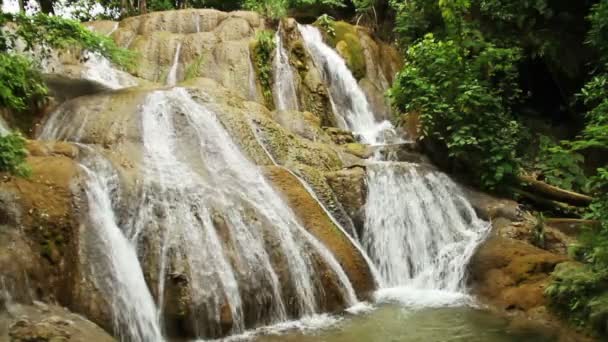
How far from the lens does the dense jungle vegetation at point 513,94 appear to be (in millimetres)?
6625

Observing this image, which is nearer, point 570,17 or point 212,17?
point 570,17

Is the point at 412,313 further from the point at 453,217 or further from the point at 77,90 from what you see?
the point at 77,90

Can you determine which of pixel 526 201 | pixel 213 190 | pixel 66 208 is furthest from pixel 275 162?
pixel 526 201

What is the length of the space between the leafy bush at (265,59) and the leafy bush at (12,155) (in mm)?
8000

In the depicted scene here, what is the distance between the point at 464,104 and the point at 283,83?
5.01m

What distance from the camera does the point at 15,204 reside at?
5.70 m

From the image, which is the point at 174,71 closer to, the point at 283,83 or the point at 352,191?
the point at 283,83

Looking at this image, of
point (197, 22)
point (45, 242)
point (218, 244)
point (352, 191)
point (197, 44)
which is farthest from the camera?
point (197, 22)

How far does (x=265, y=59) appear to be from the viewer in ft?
43.8

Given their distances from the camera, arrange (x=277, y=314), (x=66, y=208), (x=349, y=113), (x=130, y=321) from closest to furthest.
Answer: (x=130, y=321) → (x=66, y=208) → (x=277, y=314) → (x=349, y=113)

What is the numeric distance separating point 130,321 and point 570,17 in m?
10.7

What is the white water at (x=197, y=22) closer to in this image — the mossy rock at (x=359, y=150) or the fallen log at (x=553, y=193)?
the mossy rock at (x=359, y=150)

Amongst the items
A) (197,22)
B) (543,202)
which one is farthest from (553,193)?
(197,22)

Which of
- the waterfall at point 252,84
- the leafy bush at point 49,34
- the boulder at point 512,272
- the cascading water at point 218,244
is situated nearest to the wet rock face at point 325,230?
the cascading water at point 218,244
